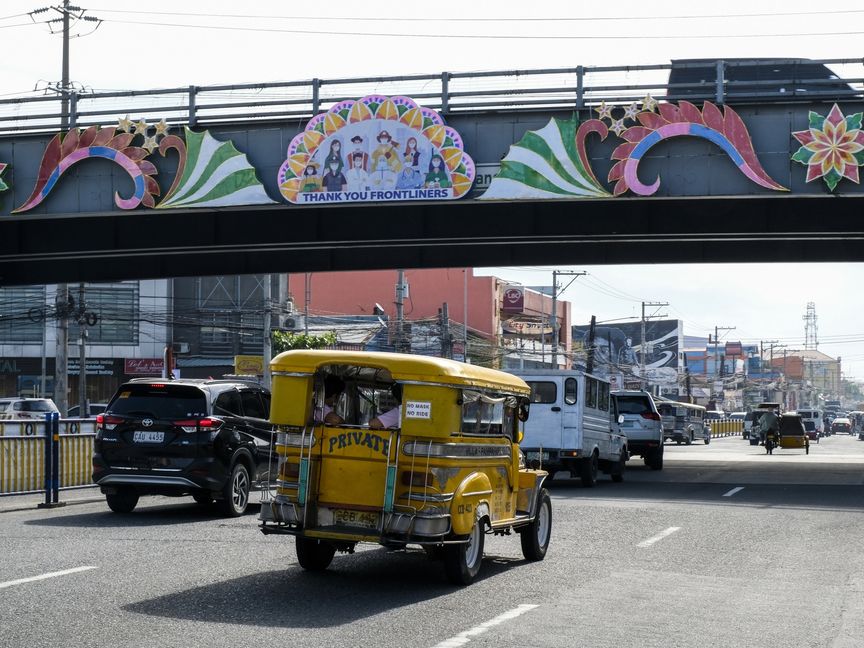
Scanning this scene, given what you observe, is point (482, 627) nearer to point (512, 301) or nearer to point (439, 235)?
point (439, 235)

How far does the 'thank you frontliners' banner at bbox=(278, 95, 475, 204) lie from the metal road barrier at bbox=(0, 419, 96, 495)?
24.2ft

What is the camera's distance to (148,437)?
16.8m

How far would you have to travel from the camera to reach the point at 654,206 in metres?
27.7

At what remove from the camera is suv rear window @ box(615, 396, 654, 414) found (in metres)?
36.3

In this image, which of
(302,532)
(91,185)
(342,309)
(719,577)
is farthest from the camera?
(342,309)

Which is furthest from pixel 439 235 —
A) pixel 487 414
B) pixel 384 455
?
pixel 384 455

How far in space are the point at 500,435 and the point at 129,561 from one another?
3.88m

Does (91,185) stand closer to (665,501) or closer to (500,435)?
(665,501)

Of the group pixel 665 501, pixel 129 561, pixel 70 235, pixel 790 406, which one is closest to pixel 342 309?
pixel 70 235

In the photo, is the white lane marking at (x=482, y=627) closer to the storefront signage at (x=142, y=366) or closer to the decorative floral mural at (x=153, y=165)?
the decorative floral mural at (x=153, y=165)

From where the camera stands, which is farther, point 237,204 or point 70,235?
point 70,235

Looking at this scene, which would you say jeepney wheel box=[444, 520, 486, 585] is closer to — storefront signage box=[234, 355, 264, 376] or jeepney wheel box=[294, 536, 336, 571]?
jeepney wheel box=[294, 536, 336, 571]

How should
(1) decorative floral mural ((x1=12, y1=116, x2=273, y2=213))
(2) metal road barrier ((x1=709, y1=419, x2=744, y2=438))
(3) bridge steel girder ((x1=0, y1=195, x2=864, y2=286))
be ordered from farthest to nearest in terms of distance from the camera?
1. (2) metal road barrier ((x1=709, y1=419, x2=744, y2=438))
2. (3) bridge steel girder ((x1=0, y1=195, x2=864, y2=286))
3. (1) decorative floral mural ((x1=12, y1=116, x2=273, y2=213))

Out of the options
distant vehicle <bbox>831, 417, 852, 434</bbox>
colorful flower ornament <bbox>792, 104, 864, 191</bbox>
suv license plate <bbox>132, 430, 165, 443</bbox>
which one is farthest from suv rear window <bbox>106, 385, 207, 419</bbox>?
distant vehicle <bbox>831, 417, 852, 434</bbox>
